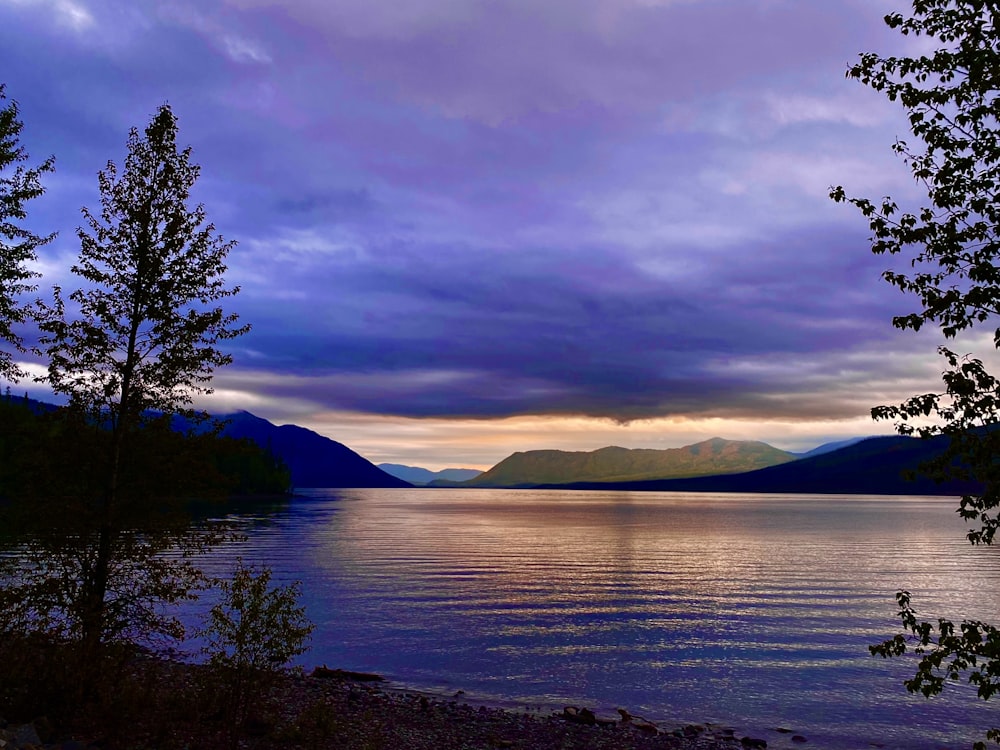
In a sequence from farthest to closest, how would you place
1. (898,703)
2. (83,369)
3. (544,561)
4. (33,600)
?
(544,561) → (898,703) → (83,369) → (33,600)

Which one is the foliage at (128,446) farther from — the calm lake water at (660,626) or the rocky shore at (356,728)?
the calm lake water at (660,626)

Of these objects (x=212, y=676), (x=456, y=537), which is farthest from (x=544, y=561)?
(x=212, y=676)

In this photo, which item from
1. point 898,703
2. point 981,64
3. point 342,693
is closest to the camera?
point 981,64

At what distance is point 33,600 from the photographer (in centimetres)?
1670

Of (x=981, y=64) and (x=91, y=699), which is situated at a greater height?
(x=981, y=64)

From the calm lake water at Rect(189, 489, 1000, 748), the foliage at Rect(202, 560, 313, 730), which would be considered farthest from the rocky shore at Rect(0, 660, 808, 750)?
the calm lake water at Rect(189, 489, 1000, 748)

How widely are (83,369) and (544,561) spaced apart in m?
62.0

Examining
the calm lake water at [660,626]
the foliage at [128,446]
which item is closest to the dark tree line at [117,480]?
the foliage at [128,446]

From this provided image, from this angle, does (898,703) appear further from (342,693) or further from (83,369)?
(83,369)

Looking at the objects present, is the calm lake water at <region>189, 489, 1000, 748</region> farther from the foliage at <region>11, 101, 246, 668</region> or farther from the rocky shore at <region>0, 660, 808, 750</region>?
the foliage at <region>11, 101, 246, 668</region>

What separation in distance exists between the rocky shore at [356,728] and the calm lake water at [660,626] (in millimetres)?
2256

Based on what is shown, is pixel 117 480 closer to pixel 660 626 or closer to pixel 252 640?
pixel 252 640

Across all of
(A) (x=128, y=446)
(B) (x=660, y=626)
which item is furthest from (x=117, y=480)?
(B) (x=660, y=626)

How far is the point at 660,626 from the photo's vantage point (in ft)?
129
